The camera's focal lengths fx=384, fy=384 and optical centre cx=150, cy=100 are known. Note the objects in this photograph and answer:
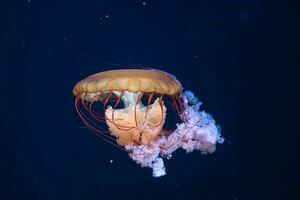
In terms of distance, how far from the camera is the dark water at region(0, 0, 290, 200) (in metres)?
4.03

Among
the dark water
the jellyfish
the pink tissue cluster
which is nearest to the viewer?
the jellyfish

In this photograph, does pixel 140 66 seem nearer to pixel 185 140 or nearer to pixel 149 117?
pixel 149 117

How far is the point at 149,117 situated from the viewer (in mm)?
3381

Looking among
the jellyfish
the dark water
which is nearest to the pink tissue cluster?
the jellyfish

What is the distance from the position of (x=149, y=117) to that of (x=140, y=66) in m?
0.85

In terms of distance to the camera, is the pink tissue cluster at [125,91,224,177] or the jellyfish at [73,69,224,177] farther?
the pink tissue cluster at [125,91,224,177]

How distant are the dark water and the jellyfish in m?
0.59

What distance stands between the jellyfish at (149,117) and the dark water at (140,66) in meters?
0.59

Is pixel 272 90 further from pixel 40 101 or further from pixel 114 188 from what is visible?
pixel 40 101

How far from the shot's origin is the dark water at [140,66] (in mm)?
4031

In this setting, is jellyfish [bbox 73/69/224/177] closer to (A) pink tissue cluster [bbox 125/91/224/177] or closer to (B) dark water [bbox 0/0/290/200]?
(A) pink tissue cluster [bbox 125/91/224/177]

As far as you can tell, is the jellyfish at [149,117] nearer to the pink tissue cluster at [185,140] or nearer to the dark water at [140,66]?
the pink tissue cluster at [185,140]

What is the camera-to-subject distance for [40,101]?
4.37 m

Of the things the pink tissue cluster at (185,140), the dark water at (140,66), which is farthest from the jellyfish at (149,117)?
the dark water at (140,66)
